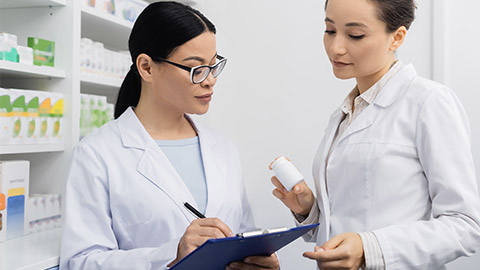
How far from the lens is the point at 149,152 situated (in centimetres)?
161

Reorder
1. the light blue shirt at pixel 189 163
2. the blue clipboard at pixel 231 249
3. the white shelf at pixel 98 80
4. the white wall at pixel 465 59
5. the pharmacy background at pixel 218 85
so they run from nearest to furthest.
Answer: the blue clipboard at pixel 231 249, the light blue shirt at pixel 189 163, the pharmacy background at pixel 218 85, the white shelf at pixel 98 80, the white wall at pixel 465 59

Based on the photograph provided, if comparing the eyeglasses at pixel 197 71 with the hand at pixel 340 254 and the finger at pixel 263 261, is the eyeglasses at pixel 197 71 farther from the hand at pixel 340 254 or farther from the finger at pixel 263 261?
the hand at pixel 340 254

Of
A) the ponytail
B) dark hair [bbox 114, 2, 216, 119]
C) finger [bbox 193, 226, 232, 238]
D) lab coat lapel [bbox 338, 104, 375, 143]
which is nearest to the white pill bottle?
lab coat lapel [bbox 338, 104, 375, 143]

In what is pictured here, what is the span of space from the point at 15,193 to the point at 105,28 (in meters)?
0.95

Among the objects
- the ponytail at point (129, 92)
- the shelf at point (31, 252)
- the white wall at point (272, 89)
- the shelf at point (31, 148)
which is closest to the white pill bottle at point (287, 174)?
the ponytail at point (129, 92)

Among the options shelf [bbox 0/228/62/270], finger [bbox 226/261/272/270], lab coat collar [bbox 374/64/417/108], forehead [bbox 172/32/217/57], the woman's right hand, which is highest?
forehead [bbox 172/32/217/57]

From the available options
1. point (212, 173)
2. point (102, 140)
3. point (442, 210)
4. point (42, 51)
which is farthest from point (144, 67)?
point (442, 210)

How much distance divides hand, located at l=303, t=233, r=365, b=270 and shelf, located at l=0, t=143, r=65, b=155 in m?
1.16

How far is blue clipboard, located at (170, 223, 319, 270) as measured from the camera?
3.53 feet

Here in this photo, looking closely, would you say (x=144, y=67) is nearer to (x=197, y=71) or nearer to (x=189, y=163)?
(x=197, y=71)

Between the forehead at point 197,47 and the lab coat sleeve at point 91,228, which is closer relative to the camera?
the lab coat sleeve at point 91,228

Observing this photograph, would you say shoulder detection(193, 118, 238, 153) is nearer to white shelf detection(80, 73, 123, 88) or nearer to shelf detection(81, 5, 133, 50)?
white shelf detection(80, 73, 123, 88)

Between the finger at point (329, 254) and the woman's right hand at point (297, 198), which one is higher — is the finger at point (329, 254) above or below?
below

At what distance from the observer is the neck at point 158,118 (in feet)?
5.54
